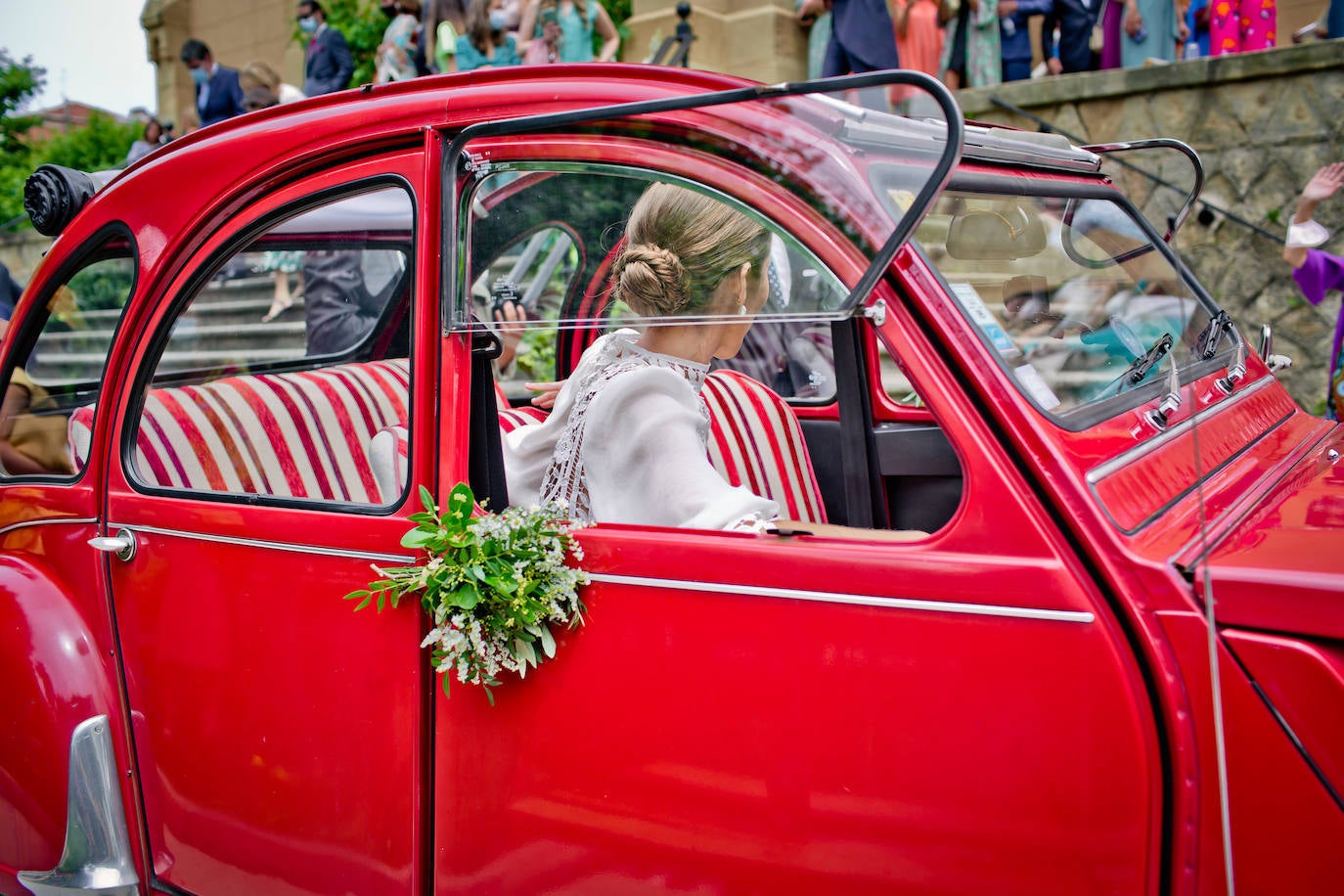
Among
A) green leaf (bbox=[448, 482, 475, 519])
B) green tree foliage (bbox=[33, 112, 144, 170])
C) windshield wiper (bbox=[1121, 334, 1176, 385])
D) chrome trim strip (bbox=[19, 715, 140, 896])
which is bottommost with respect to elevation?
chrome trim strip (bbox=[19, 715, 140, 896])

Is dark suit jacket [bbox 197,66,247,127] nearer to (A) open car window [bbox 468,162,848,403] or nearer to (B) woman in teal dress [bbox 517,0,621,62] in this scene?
(B) woman in teal dress [bbox 517,0,621,62]

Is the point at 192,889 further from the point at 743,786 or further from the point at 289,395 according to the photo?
the point at 743,786

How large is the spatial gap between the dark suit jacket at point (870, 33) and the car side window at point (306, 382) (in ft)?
15.2

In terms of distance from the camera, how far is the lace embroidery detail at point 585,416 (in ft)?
6.57

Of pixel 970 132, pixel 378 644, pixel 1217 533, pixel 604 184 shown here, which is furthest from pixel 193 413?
pixel 1217 533

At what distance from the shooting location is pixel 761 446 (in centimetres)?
274

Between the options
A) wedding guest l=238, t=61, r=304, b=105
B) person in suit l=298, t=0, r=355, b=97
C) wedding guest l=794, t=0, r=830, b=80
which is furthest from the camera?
person in suit l=298, t=0, r=355, b=97

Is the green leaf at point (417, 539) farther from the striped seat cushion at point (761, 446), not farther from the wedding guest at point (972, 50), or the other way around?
the wedding guest at point (972, 50)

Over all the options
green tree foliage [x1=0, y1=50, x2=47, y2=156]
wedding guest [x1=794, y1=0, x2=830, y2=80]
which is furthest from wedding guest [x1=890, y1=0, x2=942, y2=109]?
green tree foliage [x1=0, y1=50, x2=47, y2=156]

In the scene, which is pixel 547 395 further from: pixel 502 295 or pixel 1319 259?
pixel 1319 259

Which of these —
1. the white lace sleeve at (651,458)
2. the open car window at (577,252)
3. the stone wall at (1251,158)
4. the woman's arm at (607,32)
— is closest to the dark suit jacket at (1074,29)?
the stone wall at (1251,158)

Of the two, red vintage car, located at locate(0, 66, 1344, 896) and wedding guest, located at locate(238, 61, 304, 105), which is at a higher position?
wedding guest, located at locate(238, 61, 304, 105)

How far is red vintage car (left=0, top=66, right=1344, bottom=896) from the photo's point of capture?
4.60 feet

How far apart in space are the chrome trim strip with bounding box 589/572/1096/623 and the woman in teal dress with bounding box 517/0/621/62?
7283 millimetres
